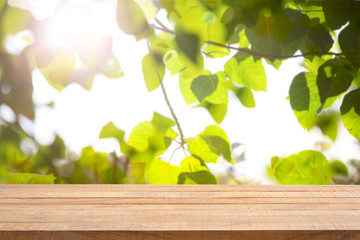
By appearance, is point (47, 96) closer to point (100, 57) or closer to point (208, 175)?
point (100, 57)

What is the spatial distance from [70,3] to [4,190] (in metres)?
0.38

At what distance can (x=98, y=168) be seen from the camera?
2.61 ft

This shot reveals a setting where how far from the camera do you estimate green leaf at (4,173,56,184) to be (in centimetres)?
78

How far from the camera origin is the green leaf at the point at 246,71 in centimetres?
79

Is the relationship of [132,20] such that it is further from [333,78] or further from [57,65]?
[333,78]

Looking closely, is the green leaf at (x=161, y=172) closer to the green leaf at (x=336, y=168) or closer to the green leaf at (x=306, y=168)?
the green leaf at (x=306, y=168)

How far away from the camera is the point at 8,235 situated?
1.37 feet

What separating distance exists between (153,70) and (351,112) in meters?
0.42

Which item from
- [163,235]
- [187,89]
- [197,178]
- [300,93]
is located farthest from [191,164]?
[163,235]

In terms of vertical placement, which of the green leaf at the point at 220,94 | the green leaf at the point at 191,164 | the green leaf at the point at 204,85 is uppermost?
the green leaf at the point at 204,85

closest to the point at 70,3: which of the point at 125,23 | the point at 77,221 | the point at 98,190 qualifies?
the point at 125,23

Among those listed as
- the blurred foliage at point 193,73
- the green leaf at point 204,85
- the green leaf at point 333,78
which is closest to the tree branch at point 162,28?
the blurred foliage at point 193,73

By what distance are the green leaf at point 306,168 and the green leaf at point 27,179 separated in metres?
0.48

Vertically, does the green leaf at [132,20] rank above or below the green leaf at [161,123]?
above
